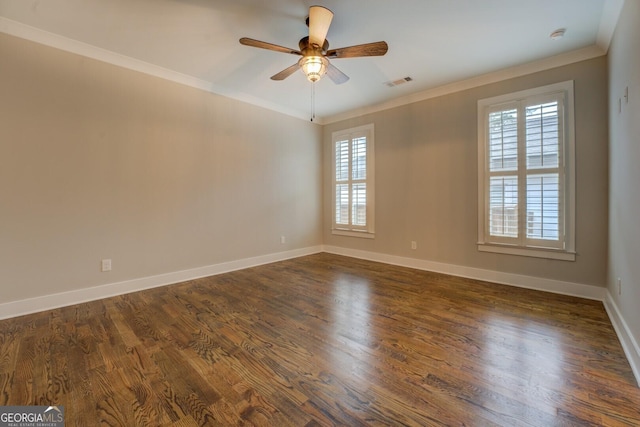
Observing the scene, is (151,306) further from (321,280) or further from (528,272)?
(528,272)

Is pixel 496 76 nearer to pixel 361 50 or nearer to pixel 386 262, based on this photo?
pixel 361 50

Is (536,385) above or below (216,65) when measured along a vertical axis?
below

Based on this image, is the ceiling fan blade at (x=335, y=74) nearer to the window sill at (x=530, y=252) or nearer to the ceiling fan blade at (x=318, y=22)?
the ceiling fan blade at (x=318, y=22)

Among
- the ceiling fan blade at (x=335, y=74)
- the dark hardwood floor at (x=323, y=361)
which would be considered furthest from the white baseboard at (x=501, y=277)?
the ceiling fan blade at (x=335, y=74)

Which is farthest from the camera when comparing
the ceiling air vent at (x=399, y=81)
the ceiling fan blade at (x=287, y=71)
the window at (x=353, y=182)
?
the window at (x=353, y=182)

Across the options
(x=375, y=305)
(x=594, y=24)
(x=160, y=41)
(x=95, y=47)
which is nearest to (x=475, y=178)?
(x=594, y=24)

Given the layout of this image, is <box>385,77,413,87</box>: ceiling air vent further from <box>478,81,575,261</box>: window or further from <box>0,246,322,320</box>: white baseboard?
<box>0,246,322,320</box>: white baseboard

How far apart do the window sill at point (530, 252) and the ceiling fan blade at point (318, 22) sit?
3272 mm

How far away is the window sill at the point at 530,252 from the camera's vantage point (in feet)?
10.1

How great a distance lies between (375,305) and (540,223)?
2.29m

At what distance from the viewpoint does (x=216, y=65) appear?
3.33m

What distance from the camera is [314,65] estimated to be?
8.09 ft

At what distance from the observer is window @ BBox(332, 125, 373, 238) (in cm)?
494

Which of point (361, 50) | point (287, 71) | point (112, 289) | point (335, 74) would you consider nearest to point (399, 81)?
point (335, 74)
